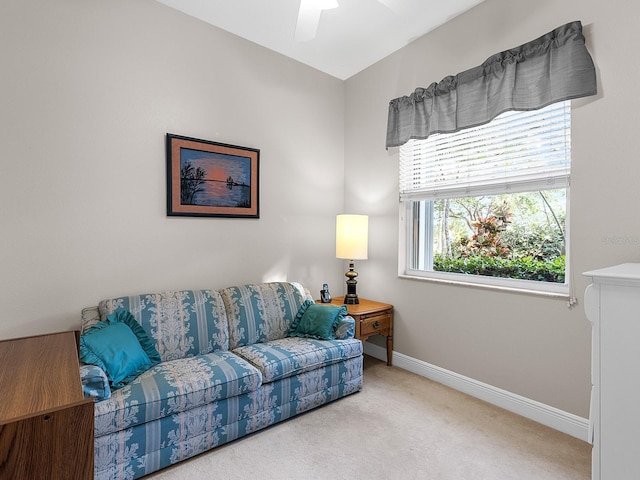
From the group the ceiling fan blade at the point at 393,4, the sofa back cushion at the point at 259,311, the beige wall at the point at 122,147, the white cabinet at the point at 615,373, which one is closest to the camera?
the white cabinet at the point at 615,373

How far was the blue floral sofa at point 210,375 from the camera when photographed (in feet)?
5.64

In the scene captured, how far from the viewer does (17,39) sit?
2131mm

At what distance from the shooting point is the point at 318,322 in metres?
2.74

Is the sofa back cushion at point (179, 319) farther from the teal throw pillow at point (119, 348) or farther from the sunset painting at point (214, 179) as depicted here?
the sunset painting at point (214, 179)

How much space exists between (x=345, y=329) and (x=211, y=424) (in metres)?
1.17

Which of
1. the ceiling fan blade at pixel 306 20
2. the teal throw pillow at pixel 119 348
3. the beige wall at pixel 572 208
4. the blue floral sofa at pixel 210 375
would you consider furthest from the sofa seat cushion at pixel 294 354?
the ceiling fan blade at pixel 306 20

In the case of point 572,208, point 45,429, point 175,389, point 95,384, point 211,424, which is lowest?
point 211,424

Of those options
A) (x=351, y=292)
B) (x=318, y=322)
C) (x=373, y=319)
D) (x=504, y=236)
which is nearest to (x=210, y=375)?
(x=318, y=322)

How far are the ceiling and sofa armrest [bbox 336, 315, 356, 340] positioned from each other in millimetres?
2333

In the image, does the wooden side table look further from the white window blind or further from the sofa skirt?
the white window blind

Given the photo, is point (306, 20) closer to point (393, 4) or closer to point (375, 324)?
point (393, 4)

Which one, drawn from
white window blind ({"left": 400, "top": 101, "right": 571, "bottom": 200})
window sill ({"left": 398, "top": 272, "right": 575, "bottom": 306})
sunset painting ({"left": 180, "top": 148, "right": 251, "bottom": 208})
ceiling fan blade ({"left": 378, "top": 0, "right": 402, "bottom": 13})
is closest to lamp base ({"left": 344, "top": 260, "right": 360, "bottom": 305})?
window sill ({"left": 398, "top": 272, "right": 575, "bottom": 306})

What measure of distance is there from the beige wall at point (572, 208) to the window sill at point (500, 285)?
4cm

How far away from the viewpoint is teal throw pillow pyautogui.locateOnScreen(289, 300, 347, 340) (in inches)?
106
